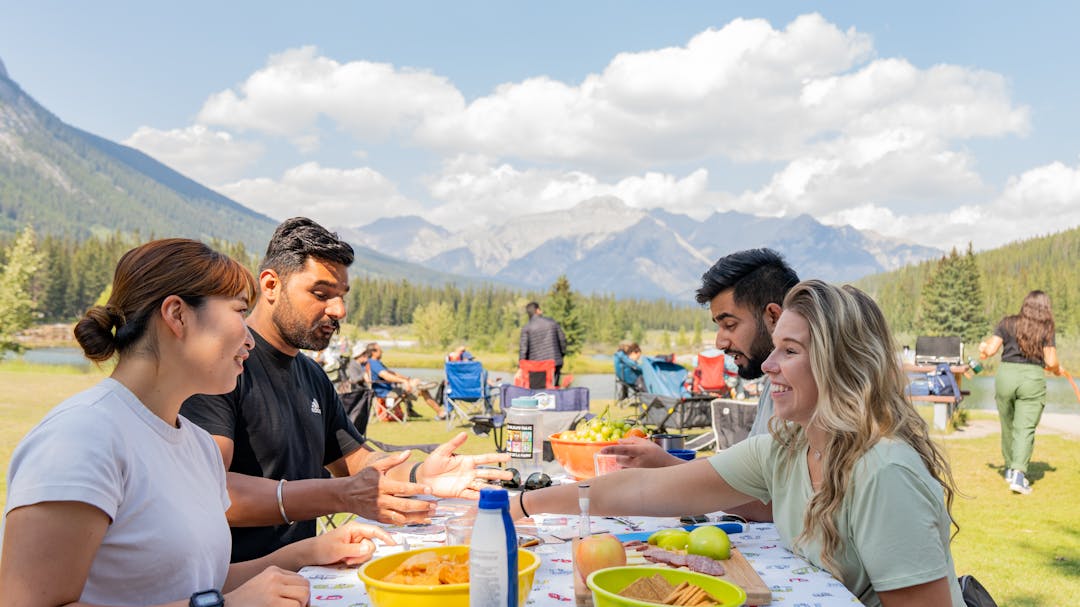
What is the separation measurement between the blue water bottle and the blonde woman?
0.92m

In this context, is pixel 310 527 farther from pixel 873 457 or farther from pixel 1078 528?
pixel 1078 528

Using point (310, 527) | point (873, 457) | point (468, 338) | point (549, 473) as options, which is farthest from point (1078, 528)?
point (468, 338)

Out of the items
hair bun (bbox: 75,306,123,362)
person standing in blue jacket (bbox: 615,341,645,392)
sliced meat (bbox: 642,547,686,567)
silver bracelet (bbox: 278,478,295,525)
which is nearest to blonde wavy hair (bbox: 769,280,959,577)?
sliced meat (bbox: 642,547,686,567)

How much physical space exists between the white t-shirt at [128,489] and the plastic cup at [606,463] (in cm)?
127

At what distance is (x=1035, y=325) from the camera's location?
23.1 feet

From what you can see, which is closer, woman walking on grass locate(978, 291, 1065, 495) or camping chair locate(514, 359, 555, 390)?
woman walking on grass locate(978, 291, 1065, 495)

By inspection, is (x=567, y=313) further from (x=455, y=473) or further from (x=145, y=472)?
(x=145, y=472)

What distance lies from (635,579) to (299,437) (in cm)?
156

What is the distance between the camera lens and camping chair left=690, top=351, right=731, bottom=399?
13.0 m

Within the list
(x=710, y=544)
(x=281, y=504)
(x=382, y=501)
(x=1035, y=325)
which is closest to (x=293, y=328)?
(x=281, y=504)

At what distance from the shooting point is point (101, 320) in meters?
1.54

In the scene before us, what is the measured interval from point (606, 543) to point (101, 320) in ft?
3.69

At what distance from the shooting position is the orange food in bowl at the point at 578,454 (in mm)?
2908

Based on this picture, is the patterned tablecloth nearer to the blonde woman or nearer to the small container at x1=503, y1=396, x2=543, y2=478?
the blonde woman
